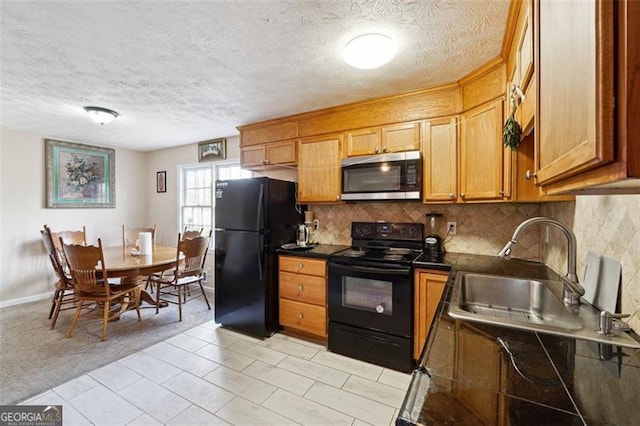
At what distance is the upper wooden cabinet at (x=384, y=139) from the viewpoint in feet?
8.39

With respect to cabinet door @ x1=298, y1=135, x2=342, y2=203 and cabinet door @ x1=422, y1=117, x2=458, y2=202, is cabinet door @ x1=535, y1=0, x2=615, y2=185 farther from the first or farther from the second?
cabinet door @ x1=298, y1=135, x2=342, y2=203

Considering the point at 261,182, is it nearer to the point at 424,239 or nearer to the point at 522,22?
the point at 424,239

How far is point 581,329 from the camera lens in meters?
1.02

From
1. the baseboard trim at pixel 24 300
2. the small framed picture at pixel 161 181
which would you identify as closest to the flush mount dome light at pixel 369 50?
the small framed picture at pixel 161 181

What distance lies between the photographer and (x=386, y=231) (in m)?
2.90

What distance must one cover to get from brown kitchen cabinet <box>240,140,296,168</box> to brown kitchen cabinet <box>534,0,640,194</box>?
2624mm

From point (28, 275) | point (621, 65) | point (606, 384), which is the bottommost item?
point (28, 275)

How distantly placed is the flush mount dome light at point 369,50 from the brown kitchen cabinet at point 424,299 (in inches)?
61.2

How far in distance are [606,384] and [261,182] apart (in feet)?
8.65

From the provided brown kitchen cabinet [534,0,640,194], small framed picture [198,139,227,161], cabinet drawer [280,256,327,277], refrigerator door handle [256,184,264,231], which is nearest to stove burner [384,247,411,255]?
cabinet drawer [280,256,327,277]

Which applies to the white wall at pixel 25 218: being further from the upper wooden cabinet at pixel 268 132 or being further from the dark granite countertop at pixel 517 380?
the dark granite countertop at pixel 517 380

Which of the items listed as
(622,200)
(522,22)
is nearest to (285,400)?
(622,200)

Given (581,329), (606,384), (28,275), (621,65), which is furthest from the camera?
(28,275)

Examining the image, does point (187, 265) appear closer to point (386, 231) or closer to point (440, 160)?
point (386, 231)
